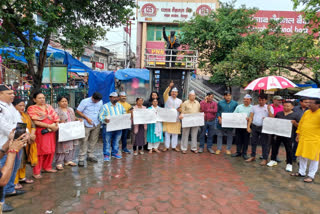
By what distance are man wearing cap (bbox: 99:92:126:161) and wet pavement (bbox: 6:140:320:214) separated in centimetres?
31

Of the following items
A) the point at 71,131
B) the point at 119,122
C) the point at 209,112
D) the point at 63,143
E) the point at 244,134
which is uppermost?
the point at 209,112

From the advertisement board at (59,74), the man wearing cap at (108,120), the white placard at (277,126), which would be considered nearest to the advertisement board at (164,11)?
the advertisement board at (59,74)

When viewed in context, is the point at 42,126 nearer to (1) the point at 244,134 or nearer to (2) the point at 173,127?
→ (2) the point at 173,127

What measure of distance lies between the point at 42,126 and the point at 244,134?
497cm

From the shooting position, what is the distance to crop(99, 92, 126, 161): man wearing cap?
5.43 m

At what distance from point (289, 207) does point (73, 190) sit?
140 inches

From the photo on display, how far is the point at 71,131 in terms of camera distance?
189 inches

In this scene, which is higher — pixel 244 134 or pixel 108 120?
pixel 108 120

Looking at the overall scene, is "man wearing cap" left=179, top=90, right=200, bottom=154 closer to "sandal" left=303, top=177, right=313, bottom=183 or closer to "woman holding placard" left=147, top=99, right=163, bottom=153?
"woman holding placard" left=147, top=99, right=163, bottom=153

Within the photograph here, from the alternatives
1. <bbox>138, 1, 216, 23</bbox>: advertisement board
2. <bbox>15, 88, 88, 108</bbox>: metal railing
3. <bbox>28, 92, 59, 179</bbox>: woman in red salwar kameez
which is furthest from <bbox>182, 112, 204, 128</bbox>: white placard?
<bbox>138, 1, 216, 23</bbox>: advertisement board

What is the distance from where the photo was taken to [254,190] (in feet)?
13.6

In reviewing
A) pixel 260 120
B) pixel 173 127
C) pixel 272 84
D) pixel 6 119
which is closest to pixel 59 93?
pixel 173 127

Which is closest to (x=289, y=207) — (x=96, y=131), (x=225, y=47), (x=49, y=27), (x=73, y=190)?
(x=73, y=190)

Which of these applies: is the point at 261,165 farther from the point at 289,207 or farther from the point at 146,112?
the point at 146,112
